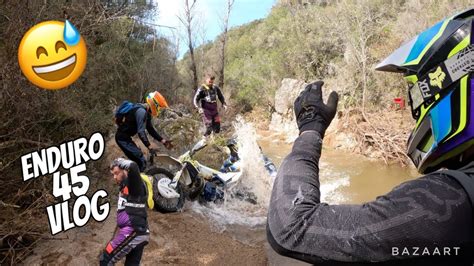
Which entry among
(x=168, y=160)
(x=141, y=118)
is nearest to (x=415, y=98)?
(x=141, y=118)

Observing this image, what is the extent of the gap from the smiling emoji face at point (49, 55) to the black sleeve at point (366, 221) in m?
3.66

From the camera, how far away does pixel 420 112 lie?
3.65 feet

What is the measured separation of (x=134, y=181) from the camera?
12.5 ft

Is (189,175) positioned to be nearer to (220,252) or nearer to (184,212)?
(184,212)

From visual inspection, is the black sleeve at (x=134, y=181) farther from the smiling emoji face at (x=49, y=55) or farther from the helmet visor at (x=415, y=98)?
the helmet visor at (x=415, y=98)

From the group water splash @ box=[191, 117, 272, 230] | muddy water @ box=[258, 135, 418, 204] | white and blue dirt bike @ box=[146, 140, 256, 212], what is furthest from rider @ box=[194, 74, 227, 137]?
muddy water @ box=[258, 135, 418, 204]

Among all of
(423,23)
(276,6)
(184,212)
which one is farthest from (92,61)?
(276,6)

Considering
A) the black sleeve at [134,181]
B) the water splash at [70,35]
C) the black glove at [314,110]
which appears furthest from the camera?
the water splash at [70,35]

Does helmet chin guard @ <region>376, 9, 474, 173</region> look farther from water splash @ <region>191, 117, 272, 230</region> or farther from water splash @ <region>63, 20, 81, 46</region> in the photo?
water splash @ <region>191, 117, 272, 230</region>

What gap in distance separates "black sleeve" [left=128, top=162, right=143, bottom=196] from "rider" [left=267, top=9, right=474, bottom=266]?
9.43ft

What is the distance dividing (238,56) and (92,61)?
2645cm

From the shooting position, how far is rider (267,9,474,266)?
0.85 metres

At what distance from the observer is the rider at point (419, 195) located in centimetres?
85

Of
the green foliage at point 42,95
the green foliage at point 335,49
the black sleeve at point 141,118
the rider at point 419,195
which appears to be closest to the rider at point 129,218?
the green foliage at point 42,95
